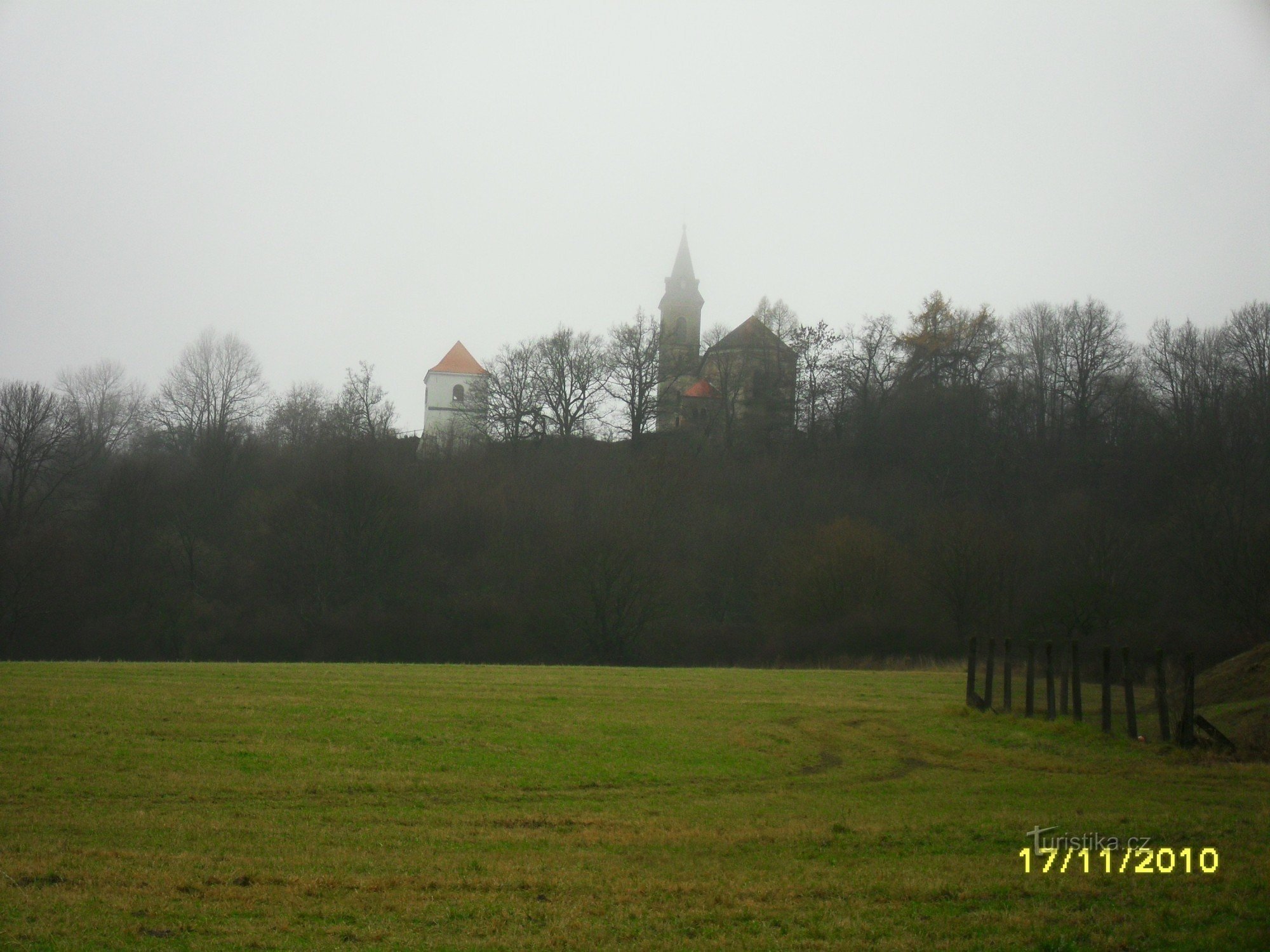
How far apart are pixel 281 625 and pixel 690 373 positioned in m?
36.8

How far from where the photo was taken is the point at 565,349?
78.4 metres

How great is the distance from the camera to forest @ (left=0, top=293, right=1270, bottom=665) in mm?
55750

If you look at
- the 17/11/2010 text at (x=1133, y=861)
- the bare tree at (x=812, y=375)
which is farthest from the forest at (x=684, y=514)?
the 17/11/2010 text at (x=1133, y=861)

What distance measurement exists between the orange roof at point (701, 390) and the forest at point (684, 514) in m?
5.90

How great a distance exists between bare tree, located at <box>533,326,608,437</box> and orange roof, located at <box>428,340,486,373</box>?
1086 inches

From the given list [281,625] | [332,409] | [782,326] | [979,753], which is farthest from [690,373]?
[979,753]

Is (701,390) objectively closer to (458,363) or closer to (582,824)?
(458,363)

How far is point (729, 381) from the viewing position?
81.1 meters

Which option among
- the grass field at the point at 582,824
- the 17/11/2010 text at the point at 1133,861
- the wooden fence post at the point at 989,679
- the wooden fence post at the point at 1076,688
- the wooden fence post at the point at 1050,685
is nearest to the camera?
the grass field at the point at 582,824

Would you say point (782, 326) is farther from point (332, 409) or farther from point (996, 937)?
point (996, 937)

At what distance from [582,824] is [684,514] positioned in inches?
2213

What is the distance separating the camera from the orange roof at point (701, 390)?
83.0m

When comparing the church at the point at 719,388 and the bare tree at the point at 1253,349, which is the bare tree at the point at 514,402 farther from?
the bare tree at the point at 1253,349

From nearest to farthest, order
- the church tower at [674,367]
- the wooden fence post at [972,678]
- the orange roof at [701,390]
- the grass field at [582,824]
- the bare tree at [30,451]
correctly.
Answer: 1. the grass field at [582,824]
2. the wooden fence post at [972,678]
3. the bare tree at [30,451]
4. the church tower at [674,367]
5. the orange roof at [701,390]
